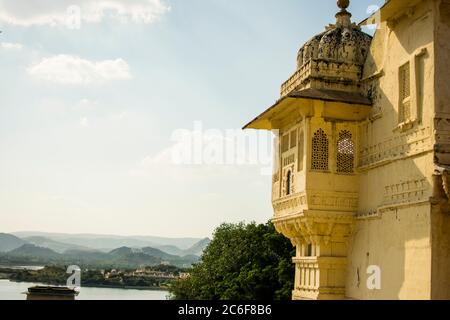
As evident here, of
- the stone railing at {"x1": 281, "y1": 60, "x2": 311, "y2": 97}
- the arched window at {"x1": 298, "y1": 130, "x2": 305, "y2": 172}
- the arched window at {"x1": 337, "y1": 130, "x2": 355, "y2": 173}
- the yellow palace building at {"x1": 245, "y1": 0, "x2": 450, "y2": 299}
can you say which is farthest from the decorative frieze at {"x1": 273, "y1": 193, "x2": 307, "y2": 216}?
the stone railing at {"x1": 281, "y1": 60, "x2": 311, "y2": 97}

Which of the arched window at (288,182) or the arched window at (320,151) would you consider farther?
the arched window at (288,182)

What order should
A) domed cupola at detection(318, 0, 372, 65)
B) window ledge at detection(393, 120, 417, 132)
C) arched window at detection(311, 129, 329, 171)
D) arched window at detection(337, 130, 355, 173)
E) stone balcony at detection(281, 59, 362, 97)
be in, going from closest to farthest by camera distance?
1. window ledge at detection(393, 120, 417, 132)
2. arched window at detection(311, 129, 329, 171)
3. arched window at detection(337, 130, 355, 173)
4. stone balcony at detection(281, 59, 362, 97)
5. domed cupola at detection(318, 0, 372, 65)

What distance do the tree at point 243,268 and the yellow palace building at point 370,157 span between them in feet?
45.6

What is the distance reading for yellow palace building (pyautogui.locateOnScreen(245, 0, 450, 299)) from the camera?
1226 cm

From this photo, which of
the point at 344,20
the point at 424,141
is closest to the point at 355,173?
the point at 424,141

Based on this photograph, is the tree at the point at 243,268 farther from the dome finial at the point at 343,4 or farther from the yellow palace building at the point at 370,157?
the dome finial at the point at 343,4

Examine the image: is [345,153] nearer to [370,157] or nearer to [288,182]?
[370,157]

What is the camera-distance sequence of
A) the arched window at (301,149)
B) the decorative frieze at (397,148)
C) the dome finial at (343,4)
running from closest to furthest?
the decorative frieze at (397,148) < the arched window at (301,149) < the dome finial at (343,4)

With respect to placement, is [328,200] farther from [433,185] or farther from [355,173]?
[433,185]

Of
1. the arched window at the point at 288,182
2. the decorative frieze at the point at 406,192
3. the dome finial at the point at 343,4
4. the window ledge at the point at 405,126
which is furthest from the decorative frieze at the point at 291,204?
the dome finial at the point at 343,4

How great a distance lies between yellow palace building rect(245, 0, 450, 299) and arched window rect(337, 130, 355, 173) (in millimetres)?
27

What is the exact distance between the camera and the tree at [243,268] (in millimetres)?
31000

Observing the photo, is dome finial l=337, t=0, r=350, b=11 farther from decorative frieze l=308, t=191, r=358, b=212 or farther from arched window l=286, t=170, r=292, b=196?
decorative frieze l=308, t=191, r=358, b=212
